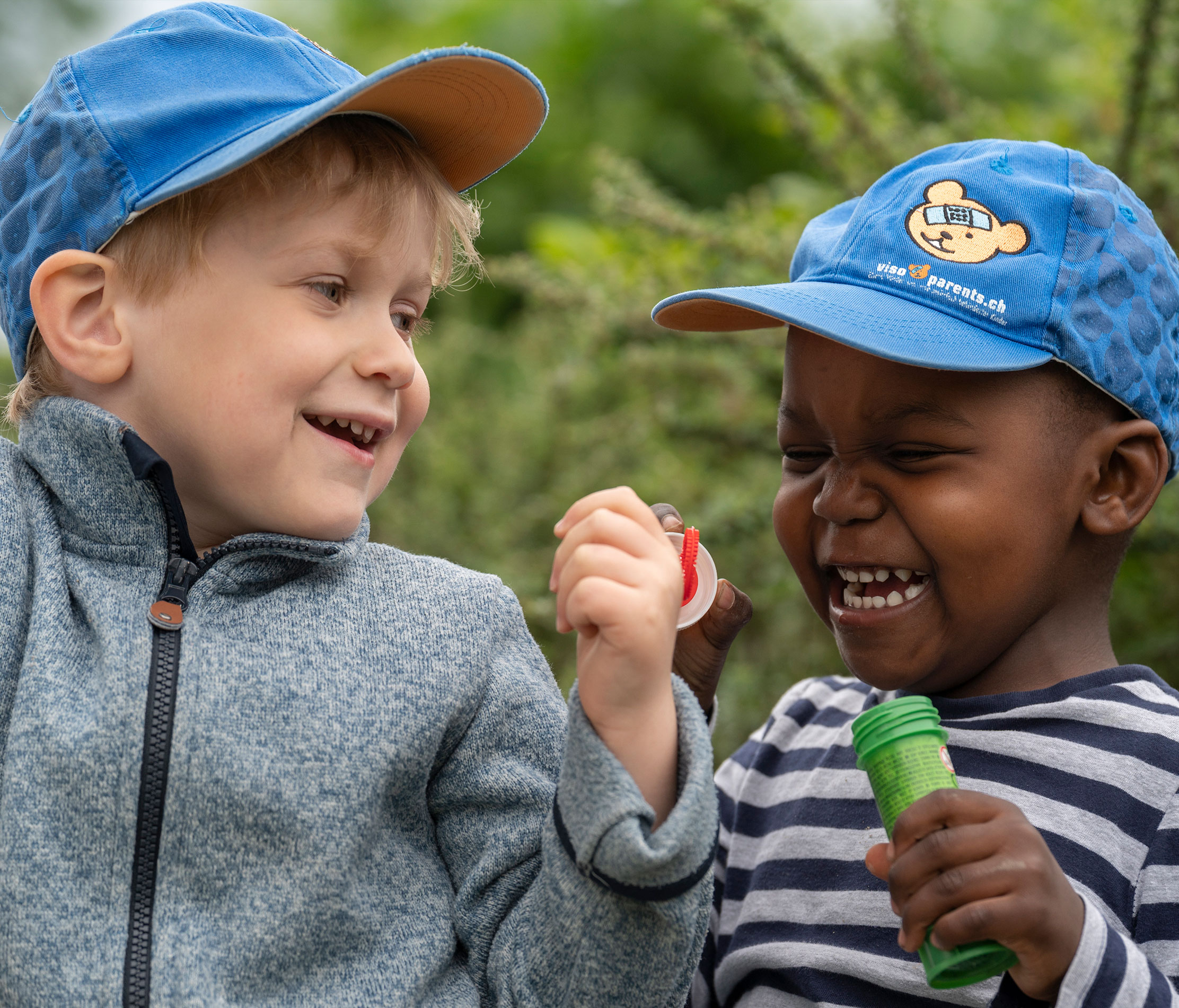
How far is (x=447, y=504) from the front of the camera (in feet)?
13.9

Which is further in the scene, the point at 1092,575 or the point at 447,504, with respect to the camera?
the point at 447,504

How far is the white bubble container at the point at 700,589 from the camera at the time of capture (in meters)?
1.53

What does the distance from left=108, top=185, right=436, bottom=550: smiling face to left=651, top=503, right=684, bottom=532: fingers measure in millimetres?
426

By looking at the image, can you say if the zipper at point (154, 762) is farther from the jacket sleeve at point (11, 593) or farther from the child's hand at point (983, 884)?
the child's hand at point (983, 884)

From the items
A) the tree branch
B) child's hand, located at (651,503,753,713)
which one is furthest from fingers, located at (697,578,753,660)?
the tree branch

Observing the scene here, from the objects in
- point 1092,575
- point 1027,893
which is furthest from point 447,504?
point 1027,893

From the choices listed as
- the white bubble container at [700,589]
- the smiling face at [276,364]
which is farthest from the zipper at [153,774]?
the white bubble container at [700,589]

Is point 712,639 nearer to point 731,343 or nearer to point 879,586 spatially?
point 879,586

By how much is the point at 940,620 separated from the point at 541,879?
0.66 m

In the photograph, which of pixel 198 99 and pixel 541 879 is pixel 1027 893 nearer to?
pixel 541 879

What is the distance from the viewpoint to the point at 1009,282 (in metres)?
1.63

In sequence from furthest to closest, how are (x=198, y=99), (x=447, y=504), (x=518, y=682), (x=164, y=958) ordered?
1. (x=447, y=504)
2. (x=518, y=682)
3. (x=198, y=99)
4. (x=164, y=958)

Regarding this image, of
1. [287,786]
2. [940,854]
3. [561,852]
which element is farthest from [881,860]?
[287,786]

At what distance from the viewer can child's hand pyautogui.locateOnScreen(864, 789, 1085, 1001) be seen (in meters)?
1.25
